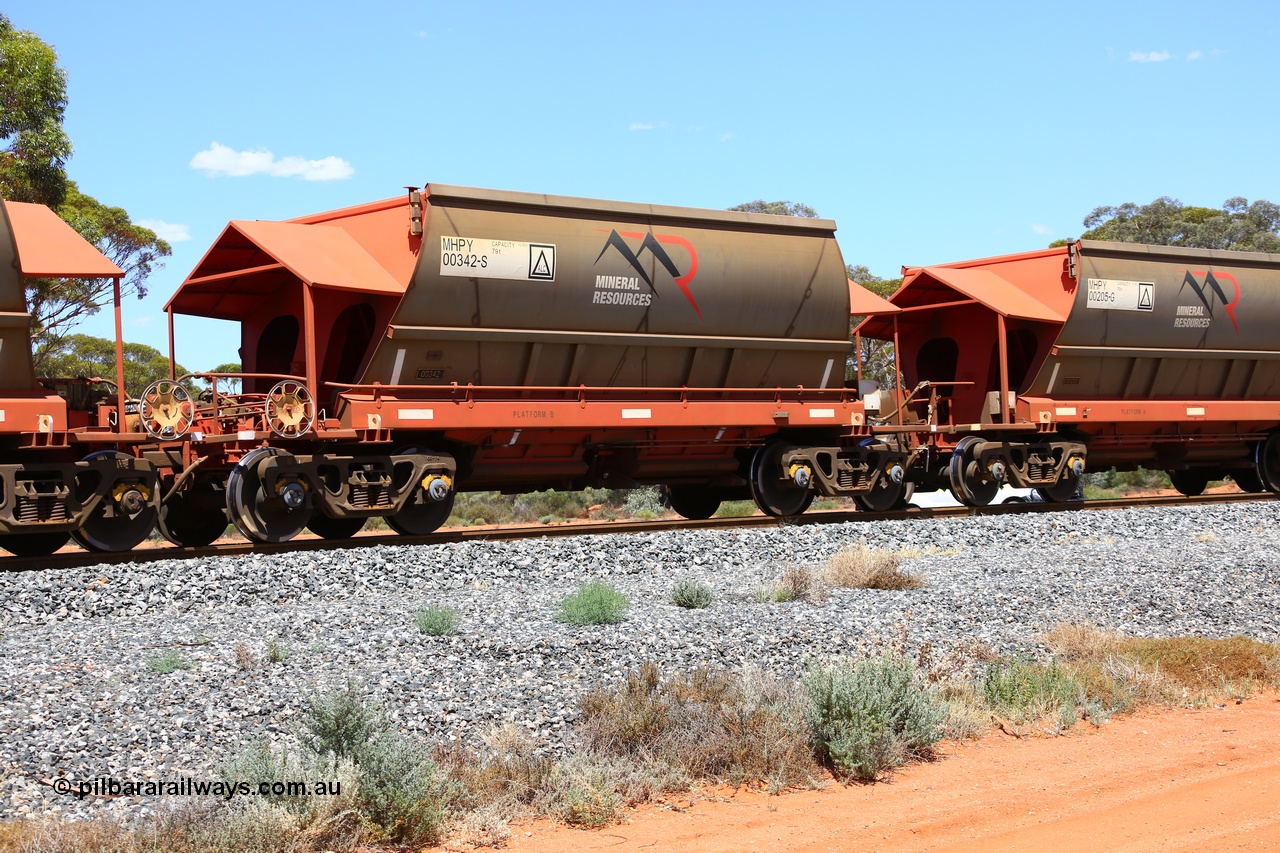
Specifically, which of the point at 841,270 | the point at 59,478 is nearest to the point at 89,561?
the point at 59,478

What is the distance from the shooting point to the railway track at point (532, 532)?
1178 centimetres

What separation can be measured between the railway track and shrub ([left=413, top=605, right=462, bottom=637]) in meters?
3.87

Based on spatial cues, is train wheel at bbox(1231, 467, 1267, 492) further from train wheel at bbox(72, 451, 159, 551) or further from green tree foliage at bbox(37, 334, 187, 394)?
green tree foliage at bbox(37, 334, 187, 394)

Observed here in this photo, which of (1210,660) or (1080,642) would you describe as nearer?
(1210,660)

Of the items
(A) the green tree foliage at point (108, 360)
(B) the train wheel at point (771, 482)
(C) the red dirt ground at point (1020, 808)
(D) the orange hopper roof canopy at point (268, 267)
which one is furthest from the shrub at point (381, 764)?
(A) the green tree foliage at point (108, 360)

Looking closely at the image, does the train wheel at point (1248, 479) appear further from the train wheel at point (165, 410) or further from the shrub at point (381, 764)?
the shrub at point (381, 764)

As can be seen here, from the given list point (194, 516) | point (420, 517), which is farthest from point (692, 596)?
point (194, 516)

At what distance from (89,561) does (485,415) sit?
4369mm

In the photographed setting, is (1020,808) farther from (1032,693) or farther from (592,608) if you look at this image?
(592,608)

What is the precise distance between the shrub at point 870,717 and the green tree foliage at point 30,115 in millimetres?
22513

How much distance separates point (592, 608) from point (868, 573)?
3.00 meters

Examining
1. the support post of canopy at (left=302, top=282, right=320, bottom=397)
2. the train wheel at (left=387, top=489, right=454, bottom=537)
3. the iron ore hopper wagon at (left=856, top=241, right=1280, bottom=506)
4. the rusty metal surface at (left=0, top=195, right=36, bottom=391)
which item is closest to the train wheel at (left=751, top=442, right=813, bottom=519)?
the iron ore hopper wagon at (left=856, top=241, right=1280, bottom=506)

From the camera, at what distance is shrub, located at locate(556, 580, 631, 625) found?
877 cm

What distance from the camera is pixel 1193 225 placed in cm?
5338
